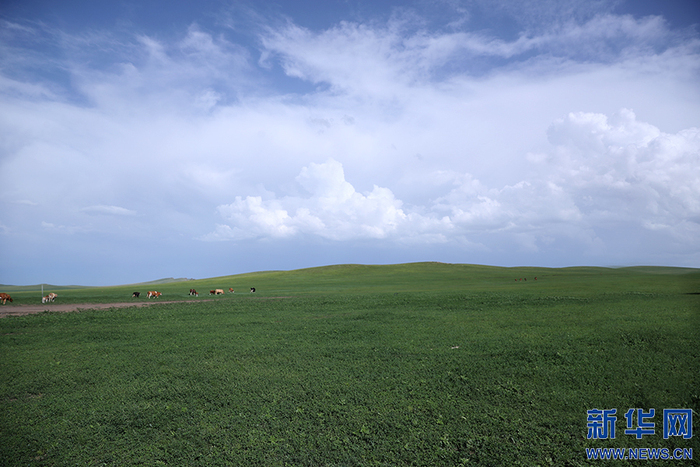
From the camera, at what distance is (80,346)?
1670cm

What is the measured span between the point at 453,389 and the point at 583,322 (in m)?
12.1

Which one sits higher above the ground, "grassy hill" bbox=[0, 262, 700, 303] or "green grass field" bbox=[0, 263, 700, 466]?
"green grass field" bbox=[0, 263, 700, 466]

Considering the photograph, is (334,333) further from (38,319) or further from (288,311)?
(38,319)

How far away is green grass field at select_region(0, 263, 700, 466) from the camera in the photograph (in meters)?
7.62

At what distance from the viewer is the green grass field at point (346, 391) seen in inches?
300

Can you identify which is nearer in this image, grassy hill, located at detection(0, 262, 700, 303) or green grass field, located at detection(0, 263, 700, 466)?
green grass field, located at detection(0, 263, 700, 466)

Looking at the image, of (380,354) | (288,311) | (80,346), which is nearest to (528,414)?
(380,354)

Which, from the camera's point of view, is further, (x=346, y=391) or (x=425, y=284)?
(x=425, y=284)

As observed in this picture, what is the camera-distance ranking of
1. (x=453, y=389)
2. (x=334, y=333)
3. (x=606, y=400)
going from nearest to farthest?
(x=606, y=400) < (x=453, y=389) < (x=334, y=333)

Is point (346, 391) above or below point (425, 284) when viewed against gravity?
above

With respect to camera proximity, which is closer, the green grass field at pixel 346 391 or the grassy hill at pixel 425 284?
the green grass field at pixel 346 391

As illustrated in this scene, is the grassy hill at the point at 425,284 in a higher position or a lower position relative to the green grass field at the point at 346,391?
lower

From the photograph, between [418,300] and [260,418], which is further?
[418,300]

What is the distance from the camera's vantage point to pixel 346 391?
10383 mm
